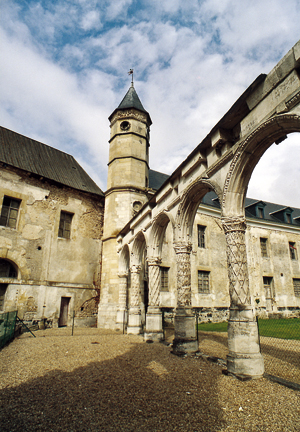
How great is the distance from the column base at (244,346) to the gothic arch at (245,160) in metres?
1.94

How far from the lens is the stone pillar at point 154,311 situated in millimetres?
8547

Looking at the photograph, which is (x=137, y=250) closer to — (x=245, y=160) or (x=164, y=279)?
(x=164, y=279)

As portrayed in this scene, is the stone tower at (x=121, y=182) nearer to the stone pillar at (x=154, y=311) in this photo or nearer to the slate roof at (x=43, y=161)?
the slate roof at (x=43, y=161)

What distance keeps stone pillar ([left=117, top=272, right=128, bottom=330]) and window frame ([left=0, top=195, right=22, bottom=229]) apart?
571cm

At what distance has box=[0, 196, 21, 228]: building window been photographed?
12594mm

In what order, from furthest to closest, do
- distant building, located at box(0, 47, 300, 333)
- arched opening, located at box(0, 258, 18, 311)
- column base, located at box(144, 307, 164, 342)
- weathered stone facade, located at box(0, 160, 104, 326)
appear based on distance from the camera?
weathered stone facade, located at box(0, 160, 104, 326)
distant building, located at box(0, 47, 300, 333)
arched opening, located at box(0, 258, 18, 311)
column base, located at box(144, 307, 164, 342)

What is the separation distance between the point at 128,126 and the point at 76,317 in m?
11.0

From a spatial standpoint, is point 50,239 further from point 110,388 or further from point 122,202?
point 110,388

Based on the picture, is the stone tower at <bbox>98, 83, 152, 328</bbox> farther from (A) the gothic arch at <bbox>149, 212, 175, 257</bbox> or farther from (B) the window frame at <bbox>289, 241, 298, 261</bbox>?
(B) the window frame at <bbox>289, 241, 298, 261</bbox>

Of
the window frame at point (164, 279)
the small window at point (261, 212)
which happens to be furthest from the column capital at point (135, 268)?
the small window at point (261, 212)

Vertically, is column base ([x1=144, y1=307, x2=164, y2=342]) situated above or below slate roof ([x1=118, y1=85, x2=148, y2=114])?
below

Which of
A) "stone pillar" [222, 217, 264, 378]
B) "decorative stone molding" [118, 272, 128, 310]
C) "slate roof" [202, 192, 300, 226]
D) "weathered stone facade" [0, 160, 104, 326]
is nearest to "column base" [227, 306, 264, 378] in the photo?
"stone pillar" [222, 217, 264, 378]

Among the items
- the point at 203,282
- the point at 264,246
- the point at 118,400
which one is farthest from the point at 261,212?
the point at 118,400

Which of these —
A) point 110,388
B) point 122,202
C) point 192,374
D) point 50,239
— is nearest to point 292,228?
point 122,202
